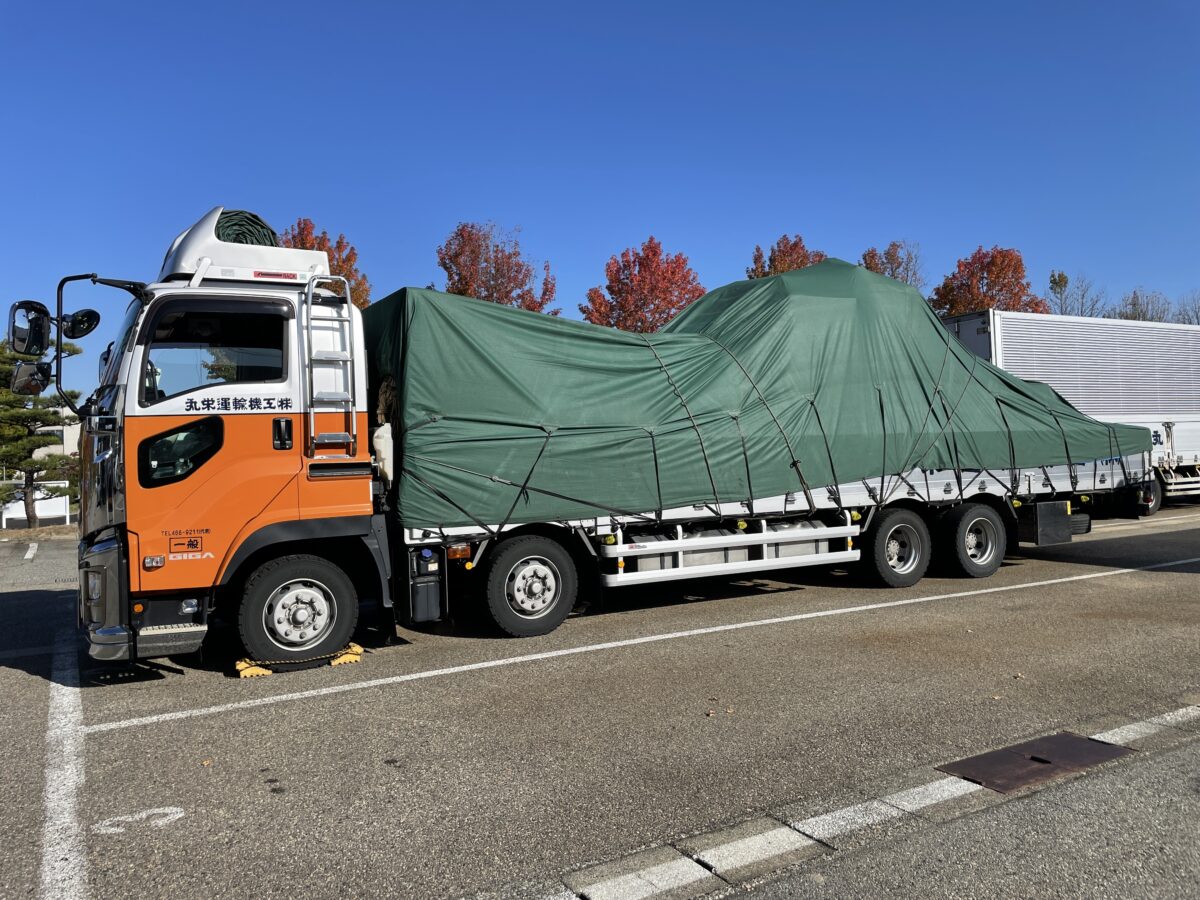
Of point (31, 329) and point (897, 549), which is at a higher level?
point (31, 329)

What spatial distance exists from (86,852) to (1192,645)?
772cm

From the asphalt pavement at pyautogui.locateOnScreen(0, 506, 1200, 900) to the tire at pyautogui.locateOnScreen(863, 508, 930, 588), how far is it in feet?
4.76

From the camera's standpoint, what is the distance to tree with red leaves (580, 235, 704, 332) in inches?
1045

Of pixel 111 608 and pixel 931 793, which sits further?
pixel 111 608

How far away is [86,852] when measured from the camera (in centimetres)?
374

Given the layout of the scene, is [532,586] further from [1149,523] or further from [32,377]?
[1149,523]

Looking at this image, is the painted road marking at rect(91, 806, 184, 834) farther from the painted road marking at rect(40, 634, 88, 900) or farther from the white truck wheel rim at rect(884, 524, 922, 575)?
the white truck wheel rim at rect(884, 524, 922, 575)

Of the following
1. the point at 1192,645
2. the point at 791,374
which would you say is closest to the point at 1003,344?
the point at 791,374

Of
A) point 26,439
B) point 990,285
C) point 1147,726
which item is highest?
point 990,285

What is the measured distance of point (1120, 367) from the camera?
18344 mm

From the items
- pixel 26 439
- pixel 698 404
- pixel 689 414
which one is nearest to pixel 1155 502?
pixel 698 404

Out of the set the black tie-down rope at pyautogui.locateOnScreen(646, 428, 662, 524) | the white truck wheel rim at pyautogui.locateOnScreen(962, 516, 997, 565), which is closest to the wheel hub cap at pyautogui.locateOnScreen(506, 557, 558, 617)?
the black tie-down rope at pyautogui.locateOnScreen(646, 428, 662, 524)

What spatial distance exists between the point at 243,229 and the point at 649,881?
19.3ft

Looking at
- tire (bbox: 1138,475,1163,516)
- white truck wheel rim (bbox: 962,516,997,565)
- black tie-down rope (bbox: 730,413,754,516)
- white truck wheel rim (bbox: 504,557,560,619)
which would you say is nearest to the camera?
white truck wheel rim (bbox: 504,557,560,619)
